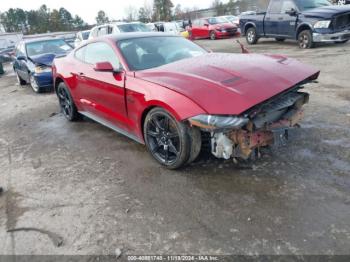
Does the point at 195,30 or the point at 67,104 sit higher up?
the point at 195,30

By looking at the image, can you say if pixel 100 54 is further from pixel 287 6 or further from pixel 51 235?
pixel 287 6

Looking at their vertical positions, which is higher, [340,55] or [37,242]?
[340,55]

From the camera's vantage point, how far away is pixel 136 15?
71.6 metres

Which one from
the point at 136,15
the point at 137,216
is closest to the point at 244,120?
the point at 137,216

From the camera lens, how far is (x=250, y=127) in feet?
11.0

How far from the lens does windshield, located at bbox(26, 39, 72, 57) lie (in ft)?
33.0

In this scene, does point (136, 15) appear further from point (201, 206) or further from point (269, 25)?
point (201, 206)

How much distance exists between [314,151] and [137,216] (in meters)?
2.36

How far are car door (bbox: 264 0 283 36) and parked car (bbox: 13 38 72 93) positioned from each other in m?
8.30

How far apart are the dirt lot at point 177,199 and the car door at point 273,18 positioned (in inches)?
360

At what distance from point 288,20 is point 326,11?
1.58 metres

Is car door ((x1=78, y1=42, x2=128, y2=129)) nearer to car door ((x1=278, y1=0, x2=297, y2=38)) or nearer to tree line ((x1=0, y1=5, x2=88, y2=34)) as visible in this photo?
car door ((x1=278, y1=0, x2=297, y2=38))

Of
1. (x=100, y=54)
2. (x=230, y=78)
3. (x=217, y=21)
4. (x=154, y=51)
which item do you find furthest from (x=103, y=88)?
(x=217, y=21)

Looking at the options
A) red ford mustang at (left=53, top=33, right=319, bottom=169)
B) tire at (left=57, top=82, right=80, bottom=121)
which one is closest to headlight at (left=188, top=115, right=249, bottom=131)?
red ford mustang at (left=53, top=33, right=319, bottom=169)
